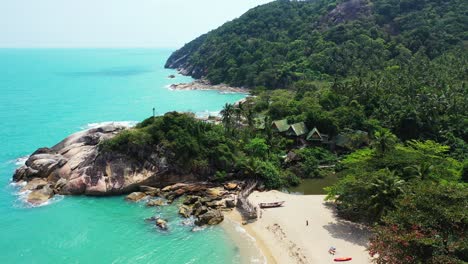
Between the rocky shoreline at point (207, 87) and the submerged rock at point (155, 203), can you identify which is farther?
the rocky shoreline at point (207, 87)

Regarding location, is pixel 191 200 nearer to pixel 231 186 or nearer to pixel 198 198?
pixel 198 198

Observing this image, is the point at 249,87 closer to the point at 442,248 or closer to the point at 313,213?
the point at 313,213

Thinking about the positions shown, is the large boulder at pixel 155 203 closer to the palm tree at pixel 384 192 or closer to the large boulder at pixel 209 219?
the large boulder at pixel 209 219

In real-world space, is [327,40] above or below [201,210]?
above

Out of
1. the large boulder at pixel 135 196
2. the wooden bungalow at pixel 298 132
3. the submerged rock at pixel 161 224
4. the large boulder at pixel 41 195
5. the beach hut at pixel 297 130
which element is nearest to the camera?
the submerged rock at pixel 161 224

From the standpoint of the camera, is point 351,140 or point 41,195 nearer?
point 41,195

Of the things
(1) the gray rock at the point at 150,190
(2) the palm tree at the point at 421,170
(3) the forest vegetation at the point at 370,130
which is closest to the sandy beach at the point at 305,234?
(3) the forest vegetation at the point at 370,130

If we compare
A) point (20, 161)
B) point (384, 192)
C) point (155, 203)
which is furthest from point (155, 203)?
point (20, 161)
